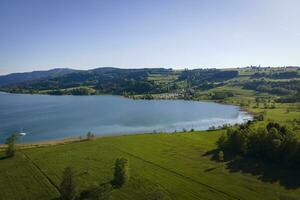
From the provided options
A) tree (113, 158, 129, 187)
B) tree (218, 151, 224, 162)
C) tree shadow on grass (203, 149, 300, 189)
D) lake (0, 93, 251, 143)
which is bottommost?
lake (0, 93, 251, 143)

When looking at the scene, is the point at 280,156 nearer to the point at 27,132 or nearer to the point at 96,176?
the point at 96,176

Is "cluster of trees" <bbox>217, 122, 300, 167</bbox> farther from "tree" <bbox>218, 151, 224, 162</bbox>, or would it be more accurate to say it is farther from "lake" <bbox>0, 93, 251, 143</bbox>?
"lake" <bbox>0, 93, 251, 143</bbox>

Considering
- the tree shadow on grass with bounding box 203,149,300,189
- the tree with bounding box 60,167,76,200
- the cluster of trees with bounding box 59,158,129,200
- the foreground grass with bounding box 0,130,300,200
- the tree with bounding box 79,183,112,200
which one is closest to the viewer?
the tree with bounding box 79,183,112,200

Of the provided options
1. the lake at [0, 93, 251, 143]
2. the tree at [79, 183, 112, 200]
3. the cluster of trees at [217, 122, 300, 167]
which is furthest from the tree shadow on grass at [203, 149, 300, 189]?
the lake at [0, 93, 251, 143]

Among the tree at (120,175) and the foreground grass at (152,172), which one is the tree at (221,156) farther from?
the tree at (120,175)

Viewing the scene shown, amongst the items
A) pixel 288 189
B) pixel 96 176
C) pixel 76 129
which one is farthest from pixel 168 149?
pixel 76 129
